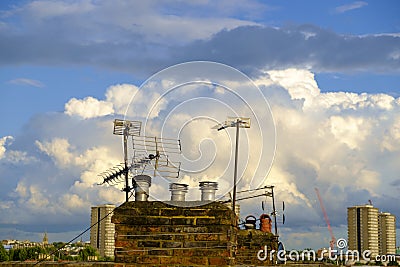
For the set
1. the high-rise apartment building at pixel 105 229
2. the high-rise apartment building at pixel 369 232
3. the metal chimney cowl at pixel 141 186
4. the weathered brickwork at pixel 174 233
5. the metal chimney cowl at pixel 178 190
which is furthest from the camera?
the high-rise apartment building at pixel 369 232

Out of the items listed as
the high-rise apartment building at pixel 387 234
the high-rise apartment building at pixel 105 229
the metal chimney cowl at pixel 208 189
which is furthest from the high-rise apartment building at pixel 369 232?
the metal chimney cowl at pixel 208 189

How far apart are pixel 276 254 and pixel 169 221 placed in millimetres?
5078

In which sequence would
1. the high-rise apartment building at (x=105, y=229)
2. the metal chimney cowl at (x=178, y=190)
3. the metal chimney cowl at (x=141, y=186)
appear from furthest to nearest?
the high-rise apartment building at (x=105, y=229) → the metal chimney cowl at (x=141, y=186) → the metal chimney cowl at (x=178, y=190)

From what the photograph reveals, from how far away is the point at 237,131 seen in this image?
878 cm

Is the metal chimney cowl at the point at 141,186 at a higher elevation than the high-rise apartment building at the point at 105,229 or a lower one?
higher

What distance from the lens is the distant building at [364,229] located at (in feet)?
115

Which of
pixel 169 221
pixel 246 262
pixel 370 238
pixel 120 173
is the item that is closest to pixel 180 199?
pixel 169 221

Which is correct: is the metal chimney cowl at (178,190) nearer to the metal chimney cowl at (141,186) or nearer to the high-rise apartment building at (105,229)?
the metal chimney cowl at (141,186)

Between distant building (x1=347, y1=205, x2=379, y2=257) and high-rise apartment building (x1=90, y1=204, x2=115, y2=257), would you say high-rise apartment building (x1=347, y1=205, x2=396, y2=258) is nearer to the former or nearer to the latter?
distant building (x1=347, y1=205, x2=379, y2=257)

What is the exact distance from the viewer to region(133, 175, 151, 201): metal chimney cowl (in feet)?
27.5

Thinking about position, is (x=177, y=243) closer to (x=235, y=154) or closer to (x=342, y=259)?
(x=235, y=154)

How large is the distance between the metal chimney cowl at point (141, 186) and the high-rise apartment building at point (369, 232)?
2690 cm

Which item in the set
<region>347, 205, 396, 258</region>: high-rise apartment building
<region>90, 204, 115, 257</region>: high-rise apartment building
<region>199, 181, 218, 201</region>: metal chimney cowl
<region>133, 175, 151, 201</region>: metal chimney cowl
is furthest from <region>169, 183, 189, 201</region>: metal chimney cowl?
<region>347, 205, 396, 258</region>: high-rise apartment building

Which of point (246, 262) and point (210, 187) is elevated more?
point (210, 187)
